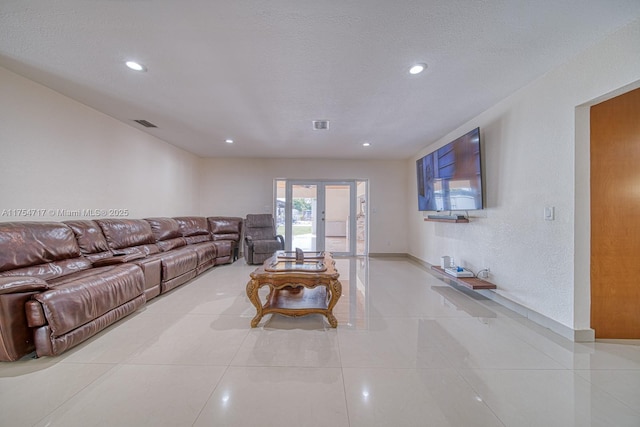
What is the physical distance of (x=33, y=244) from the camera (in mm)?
2361

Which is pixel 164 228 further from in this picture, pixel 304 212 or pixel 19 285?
pixel 304 212

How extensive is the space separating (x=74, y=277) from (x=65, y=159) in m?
1.69

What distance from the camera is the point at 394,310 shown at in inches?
112

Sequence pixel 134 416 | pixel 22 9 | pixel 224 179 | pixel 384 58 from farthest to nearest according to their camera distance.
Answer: pixel 224 179
pixel 384 58
pixel 22 9
pixel 134 416

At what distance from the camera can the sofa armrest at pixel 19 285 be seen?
173 centimetres

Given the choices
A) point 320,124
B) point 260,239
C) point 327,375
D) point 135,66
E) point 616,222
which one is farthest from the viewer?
point 260,239

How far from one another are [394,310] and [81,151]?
14.7ft

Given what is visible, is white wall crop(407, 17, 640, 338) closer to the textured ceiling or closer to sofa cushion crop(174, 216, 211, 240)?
the textured ceiling

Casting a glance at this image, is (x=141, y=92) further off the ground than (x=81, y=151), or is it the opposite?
(x=141, y=92)

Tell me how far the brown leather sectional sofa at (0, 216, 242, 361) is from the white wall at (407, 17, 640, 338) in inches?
167

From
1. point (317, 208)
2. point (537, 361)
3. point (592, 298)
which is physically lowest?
point (537, 361)

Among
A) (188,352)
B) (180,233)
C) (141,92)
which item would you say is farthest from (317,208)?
(188,352)

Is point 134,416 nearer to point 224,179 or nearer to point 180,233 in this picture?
point 180,233

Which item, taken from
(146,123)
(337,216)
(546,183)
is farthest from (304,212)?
(546,183)
